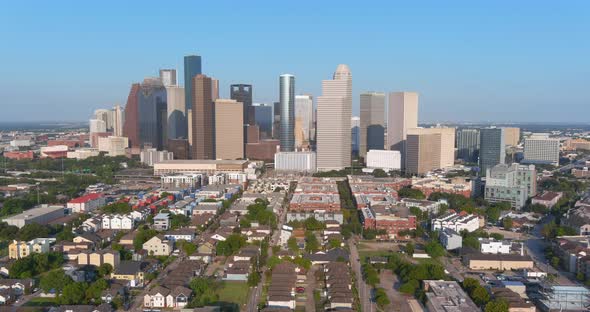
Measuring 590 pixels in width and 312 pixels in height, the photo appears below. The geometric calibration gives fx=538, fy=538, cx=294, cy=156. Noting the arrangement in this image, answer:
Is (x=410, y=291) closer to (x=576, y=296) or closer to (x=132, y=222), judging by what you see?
(x=576, y=296)

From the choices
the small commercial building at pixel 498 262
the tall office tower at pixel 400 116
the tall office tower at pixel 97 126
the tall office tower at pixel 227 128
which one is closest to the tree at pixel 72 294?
the small commercial building at pixel 498 262

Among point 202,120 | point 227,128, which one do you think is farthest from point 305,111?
point 202,120

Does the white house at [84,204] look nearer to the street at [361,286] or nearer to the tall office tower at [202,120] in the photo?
the street at [361,286]

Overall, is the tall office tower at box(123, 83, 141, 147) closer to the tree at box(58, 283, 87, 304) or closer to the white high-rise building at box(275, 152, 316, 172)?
the white high-rise building at box(275, 152, 316, 172)

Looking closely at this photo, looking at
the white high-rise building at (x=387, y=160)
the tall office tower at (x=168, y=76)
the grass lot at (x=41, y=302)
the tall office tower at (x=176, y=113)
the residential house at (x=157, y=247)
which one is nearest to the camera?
the grass lot at (x=41, y=302)

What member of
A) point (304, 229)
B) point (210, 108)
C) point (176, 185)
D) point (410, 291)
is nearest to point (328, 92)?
point (210, 108)

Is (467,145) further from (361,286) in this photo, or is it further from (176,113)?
(361,286)
